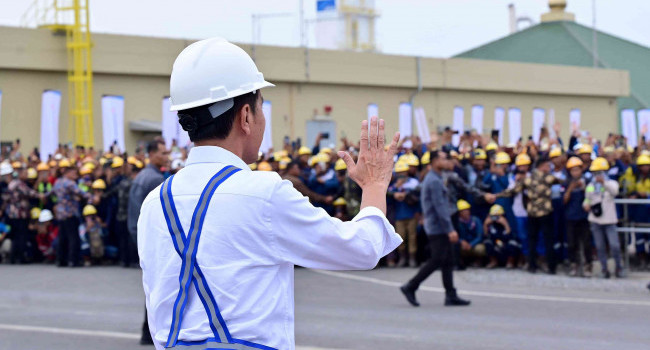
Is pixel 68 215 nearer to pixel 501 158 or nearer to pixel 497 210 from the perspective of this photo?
pixel 497 210

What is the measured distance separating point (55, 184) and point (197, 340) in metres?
17.1

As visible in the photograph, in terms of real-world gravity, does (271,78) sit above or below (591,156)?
above

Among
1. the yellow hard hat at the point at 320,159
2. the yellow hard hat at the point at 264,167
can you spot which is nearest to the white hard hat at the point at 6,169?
the yellow hard hat at the point at 264,167

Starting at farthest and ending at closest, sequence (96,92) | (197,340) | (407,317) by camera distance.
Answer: (96,92)
(407,317)
(197,340)

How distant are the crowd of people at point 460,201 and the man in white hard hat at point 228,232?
9641mm

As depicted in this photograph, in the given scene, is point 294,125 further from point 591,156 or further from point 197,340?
point 197,340

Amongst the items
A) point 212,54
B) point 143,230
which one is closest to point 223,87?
point 212,54

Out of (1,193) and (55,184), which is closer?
(55,184)

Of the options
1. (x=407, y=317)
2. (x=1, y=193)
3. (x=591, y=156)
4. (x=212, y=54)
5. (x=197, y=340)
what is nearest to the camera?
(x=197, y=340)

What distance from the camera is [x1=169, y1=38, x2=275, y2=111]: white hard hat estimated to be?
3.29m

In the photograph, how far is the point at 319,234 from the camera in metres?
3.22

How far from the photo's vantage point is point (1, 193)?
20969 millimetres

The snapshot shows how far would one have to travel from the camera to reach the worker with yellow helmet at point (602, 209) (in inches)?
615

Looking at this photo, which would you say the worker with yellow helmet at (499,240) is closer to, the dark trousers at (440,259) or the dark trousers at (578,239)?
the dark trousers at (578,239)
